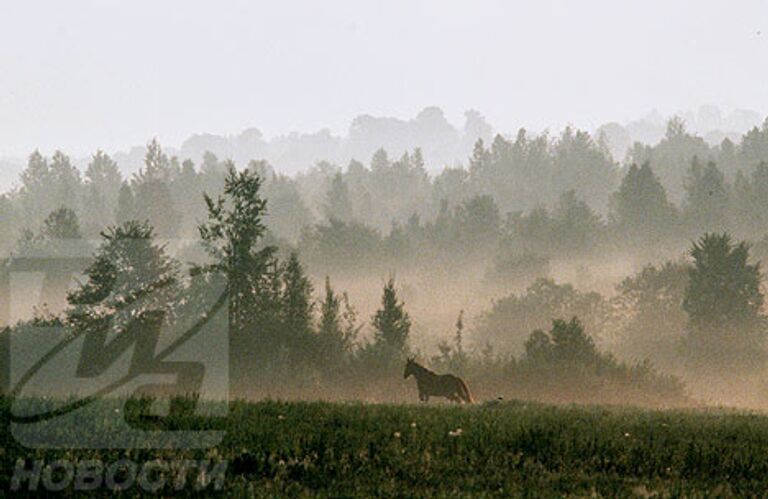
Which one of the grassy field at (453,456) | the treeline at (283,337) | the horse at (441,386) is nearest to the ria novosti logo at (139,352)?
the treeline at (283,337)

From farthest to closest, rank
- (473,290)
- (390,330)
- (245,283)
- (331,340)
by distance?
(473,290), (331,340), (390,330), (245,283)

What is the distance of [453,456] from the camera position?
1114 cm

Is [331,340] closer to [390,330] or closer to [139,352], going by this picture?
[390,330]

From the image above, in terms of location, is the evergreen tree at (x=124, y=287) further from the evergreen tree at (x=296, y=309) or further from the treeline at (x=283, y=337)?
the evergreen tree at (x=296, y=309)

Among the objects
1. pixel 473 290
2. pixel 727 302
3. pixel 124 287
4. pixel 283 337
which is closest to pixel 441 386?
pixel 283 337

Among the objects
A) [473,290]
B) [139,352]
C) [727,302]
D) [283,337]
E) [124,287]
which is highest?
[473,290]

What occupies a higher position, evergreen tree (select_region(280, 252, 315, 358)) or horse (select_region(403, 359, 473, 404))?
evergreen tree (select_region(280, 252, 315, 358))

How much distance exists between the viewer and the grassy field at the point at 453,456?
386 inches

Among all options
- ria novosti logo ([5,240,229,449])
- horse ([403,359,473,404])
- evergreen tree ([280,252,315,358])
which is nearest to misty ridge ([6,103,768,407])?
evergreen tree ([280,252,315,358])

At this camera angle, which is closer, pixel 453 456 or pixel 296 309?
pixel 453 456

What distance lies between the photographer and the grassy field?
9797mm

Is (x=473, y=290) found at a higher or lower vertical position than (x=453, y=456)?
higher

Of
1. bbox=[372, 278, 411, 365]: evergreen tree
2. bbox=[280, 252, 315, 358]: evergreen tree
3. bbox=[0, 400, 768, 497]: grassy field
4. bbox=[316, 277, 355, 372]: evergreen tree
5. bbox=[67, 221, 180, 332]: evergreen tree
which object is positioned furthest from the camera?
bbox=[316, 277, 355, 372]: evergreen tree

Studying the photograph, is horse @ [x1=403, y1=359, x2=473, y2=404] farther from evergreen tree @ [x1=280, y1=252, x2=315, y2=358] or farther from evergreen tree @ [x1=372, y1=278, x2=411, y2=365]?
evergreen tree @ [x1=280, y1=252, x2=315, y2=358]
